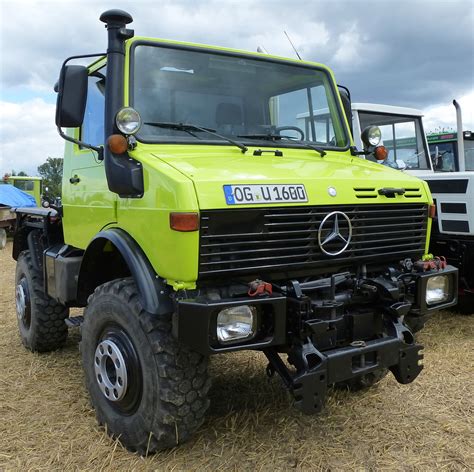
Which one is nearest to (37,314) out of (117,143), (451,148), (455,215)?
(117,143)

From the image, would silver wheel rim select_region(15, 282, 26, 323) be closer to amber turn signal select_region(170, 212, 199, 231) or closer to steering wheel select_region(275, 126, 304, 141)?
steering wheel select_region(275, 126, 304, 141)

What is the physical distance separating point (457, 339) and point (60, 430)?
3879 millimetres

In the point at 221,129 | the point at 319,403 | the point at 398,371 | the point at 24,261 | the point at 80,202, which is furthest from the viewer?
the point at 24,261

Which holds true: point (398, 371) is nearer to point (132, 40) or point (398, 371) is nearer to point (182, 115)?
point (182, 115)

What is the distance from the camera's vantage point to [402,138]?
731cm

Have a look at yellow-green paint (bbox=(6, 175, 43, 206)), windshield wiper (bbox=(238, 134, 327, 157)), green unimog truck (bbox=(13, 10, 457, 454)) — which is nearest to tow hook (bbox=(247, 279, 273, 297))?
green unimog truck (bbox=(13, 10, 457, 454))

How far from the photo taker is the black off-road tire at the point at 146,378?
2.77 m

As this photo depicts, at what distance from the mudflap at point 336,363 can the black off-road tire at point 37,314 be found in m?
2.63

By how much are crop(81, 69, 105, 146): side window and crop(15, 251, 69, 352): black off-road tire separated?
5.37ft

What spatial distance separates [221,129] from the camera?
3514mm

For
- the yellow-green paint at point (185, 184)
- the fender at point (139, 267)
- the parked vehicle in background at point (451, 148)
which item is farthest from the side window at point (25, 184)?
the fender at point (139, 267)

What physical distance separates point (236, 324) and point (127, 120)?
130 centimetres

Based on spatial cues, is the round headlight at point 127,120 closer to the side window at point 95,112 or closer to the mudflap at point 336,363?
the side window at point 95,112

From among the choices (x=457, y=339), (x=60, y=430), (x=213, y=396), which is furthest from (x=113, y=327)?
(x=457, y=339)
